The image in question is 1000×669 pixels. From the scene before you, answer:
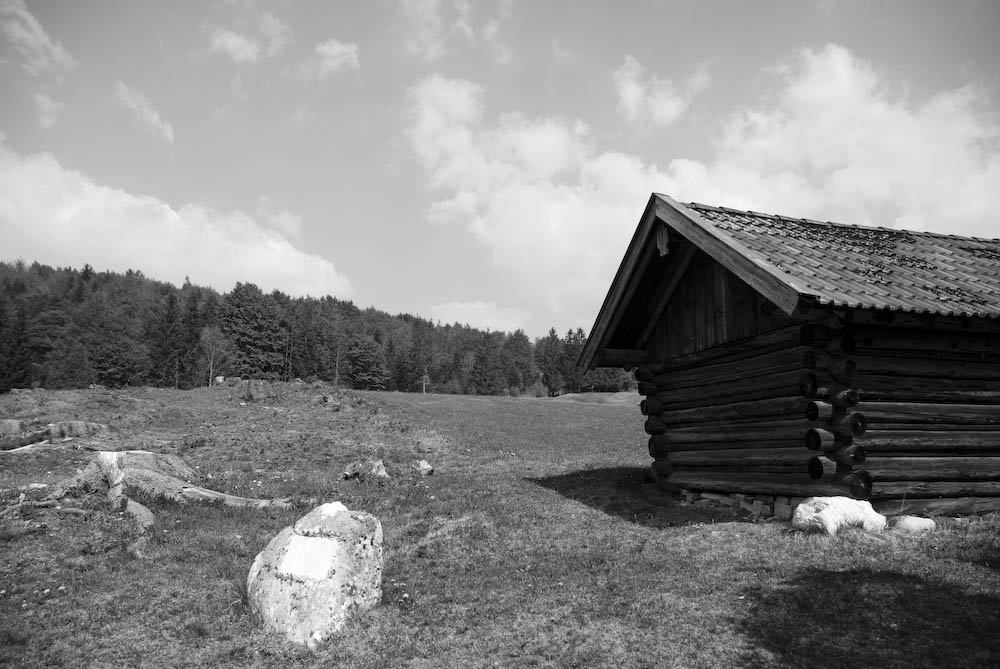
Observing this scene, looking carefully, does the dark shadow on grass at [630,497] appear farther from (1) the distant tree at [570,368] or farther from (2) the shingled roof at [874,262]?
(1) the distant tree at [570,368]

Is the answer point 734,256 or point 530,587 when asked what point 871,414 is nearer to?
point 734,256

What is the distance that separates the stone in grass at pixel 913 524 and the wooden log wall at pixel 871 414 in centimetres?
59

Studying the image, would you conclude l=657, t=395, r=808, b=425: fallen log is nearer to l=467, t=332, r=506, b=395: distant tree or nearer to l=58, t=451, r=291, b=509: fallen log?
l=58, t=451, r=291, b=509: fallen log

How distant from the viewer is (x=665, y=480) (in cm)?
1541

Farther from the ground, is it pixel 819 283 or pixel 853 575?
pixel 819 283

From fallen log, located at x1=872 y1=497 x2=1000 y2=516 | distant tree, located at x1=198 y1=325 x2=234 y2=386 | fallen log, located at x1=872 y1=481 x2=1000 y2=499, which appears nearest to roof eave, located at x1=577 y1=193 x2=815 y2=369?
fallen log, located at x1=872 y1=481 x2=1000 y2=499

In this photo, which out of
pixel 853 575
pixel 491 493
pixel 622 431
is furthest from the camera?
pixel 622 431

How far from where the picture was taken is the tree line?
83038 millimetres

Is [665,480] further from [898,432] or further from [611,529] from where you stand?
[898,432]

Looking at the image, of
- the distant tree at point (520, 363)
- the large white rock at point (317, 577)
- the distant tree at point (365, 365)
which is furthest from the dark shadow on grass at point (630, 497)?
the distant tree at point (520, 363)

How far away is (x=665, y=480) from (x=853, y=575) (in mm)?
7530

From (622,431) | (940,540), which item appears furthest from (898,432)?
(622,431)

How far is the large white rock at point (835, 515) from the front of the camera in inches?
383

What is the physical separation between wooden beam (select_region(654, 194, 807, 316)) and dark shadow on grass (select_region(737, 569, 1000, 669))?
401cm
